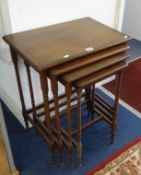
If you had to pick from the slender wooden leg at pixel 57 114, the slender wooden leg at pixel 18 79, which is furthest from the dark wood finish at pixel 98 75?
the slender wooden leg at pixel 18 79

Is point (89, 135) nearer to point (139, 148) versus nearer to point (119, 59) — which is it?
point (139, 148)

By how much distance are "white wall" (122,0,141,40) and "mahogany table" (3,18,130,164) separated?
160 centimetres

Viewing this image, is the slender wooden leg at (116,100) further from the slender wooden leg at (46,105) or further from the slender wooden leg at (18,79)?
the slender wooden leg at (18,79)

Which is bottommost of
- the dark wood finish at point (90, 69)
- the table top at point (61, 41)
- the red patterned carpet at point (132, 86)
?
the red patterned carpet at point (132, 86)

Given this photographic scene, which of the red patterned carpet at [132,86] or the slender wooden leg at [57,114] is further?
the red patterned carpet at [132,86]

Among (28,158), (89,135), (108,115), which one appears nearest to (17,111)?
(28,158)

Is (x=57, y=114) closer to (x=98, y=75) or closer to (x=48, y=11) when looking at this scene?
(x=98, y=75)

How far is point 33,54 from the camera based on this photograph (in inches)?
48.8

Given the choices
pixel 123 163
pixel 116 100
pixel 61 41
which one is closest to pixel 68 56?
pixel 61 41

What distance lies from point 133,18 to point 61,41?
6.61ft

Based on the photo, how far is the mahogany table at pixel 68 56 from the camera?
3.88 feet

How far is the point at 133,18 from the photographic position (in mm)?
3082

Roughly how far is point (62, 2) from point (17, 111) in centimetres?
90

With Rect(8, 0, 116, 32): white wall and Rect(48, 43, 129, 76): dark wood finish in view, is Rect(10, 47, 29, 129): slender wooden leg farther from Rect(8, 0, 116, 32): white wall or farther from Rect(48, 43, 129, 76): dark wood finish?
Rect(48, 43, 129, 76): dark wood finish
